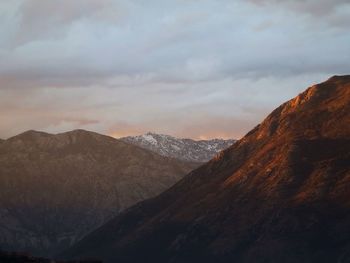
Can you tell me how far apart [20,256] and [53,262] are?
695 centimetres

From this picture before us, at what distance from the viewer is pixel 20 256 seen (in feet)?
514

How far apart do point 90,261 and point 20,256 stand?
1528cm

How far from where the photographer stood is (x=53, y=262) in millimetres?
155750

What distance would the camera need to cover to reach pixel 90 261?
537 feet

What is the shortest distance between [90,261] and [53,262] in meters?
10.3
